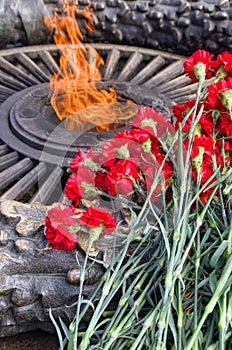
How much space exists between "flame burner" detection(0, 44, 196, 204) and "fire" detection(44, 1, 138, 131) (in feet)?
0.10

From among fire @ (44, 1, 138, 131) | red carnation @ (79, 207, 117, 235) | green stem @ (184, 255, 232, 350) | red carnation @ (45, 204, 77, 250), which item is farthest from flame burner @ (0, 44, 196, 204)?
green stem @ (184, 255, 232, 350)

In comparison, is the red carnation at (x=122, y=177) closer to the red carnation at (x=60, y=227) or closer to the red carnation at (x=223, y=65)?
the red carnation at (x=60, y=227)

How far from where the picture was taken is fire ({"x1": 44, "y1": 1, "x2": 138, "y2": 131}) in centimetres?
145

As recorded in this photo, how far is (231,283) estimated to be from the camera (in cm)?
63

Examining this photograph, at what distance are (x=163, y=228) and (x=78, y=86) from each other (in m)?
0.99

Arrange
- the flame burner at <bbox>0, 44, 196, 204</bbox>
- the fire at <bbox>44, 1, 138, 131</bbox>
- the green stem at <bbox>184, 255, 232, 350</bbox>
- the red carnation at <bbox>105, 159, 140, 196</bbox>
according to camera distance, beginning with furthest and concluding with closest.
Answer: the fire at <bbox>44, 1, 138, 131</bbox>
the flame burner at <bbox>0, 44, 196, 204</bbox>
the red carnation at <bbox>105, 159, 140, 196</bbox>
the green stem at <bbox>184, 255, 232, 350</bbox>

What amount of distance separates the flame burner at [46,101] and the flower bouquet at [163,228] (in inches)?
15.1

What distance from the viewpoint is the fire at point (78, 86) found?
145cm

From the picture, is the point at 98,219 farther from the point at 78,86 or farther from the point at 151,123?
the point at 78,86

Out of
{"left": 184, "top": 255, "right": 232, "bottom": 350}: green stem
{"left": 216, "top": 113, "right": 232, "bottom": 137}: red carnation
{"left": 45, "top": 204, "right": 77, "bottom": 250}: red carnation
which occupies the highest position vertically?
{"left": 216, "top": 113, "right": 232, "bottom": 137}: red carnation

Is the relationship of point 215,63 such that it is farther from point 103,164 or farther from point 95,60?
point 95,60

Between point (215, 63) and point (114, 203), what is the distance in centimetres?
28

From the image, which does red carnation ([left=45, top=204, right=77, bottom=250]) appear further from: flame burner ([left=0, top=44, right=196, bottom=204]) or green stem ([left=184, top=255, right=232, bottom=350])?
flame burner ([left=0, top=44, right=196, bottom=204])

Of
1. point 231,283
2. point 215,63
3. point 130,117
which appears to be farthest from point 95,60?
point 231,283
